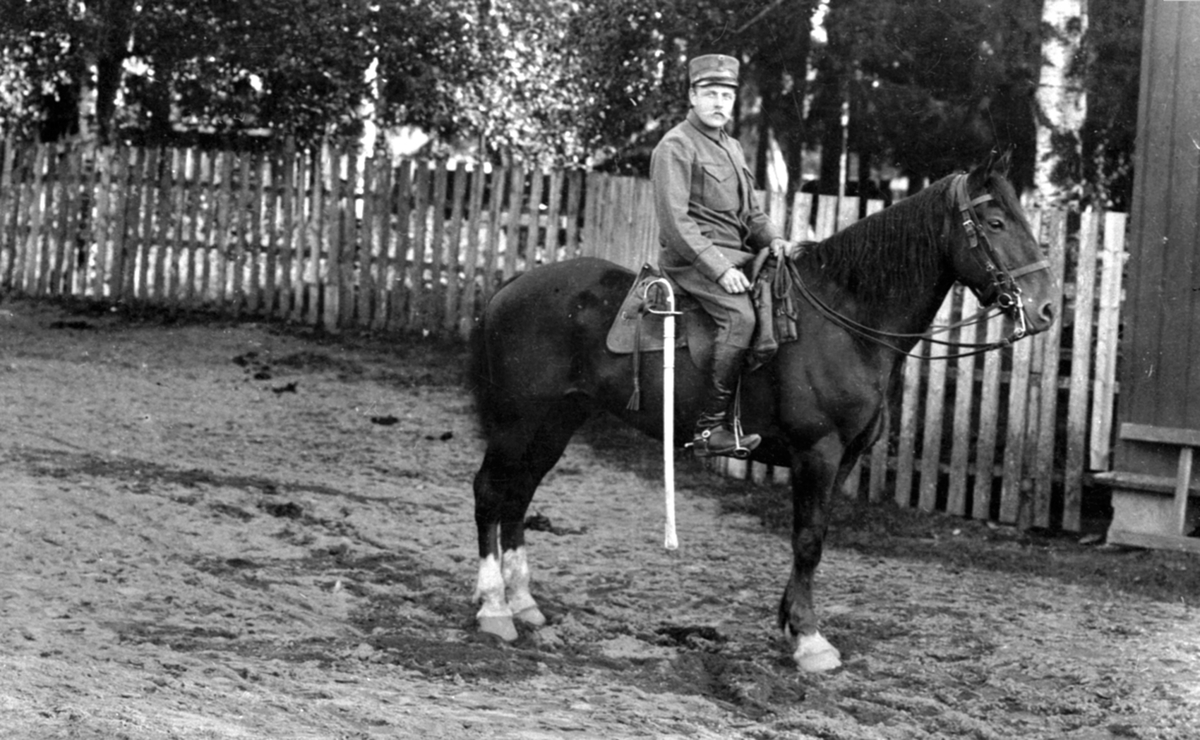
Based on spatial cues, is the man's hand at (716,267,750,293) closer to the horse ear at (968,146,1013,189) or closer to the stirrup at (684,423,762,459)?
the stirrup at (684,423,762,459)

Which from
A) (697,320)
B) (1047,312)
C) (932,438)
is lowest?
(932,438)

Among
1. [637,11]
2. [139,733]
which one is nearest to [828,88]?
[637,11]

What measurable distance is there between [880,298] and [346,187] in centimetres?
1071

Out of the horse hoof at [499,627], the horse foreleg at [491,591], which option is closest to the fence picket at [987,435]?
the horse foreleg at [491,591]

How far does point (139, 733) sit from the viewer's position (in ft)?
15.4

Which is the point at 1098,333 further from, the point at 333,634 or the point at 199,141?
the point at 199,141

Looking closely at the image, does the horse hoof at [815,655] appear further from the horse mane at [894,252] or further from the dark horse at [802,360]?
the horse mane at [894,252]

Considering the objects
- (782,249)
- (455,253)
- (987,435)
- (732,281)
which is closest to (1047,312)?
(782,249)

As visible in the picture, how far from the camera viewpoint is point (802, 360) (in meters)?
6.91

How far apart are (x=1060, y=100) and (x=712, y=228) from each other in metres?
6.14

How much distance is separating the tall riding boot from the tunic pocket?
2.34 feet

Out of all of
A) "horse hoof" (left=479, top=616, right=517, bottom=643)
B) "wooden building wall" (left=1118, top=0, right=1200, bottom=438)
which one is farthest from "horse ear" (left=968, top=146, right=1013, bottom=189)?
"wooden building wall" (left=1118, top=0, right=1200, bottom=438)

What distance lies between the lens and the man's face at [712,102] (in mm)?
6949

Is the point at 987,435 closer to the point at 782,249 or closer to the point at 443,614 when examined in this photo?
the point at 782,249
